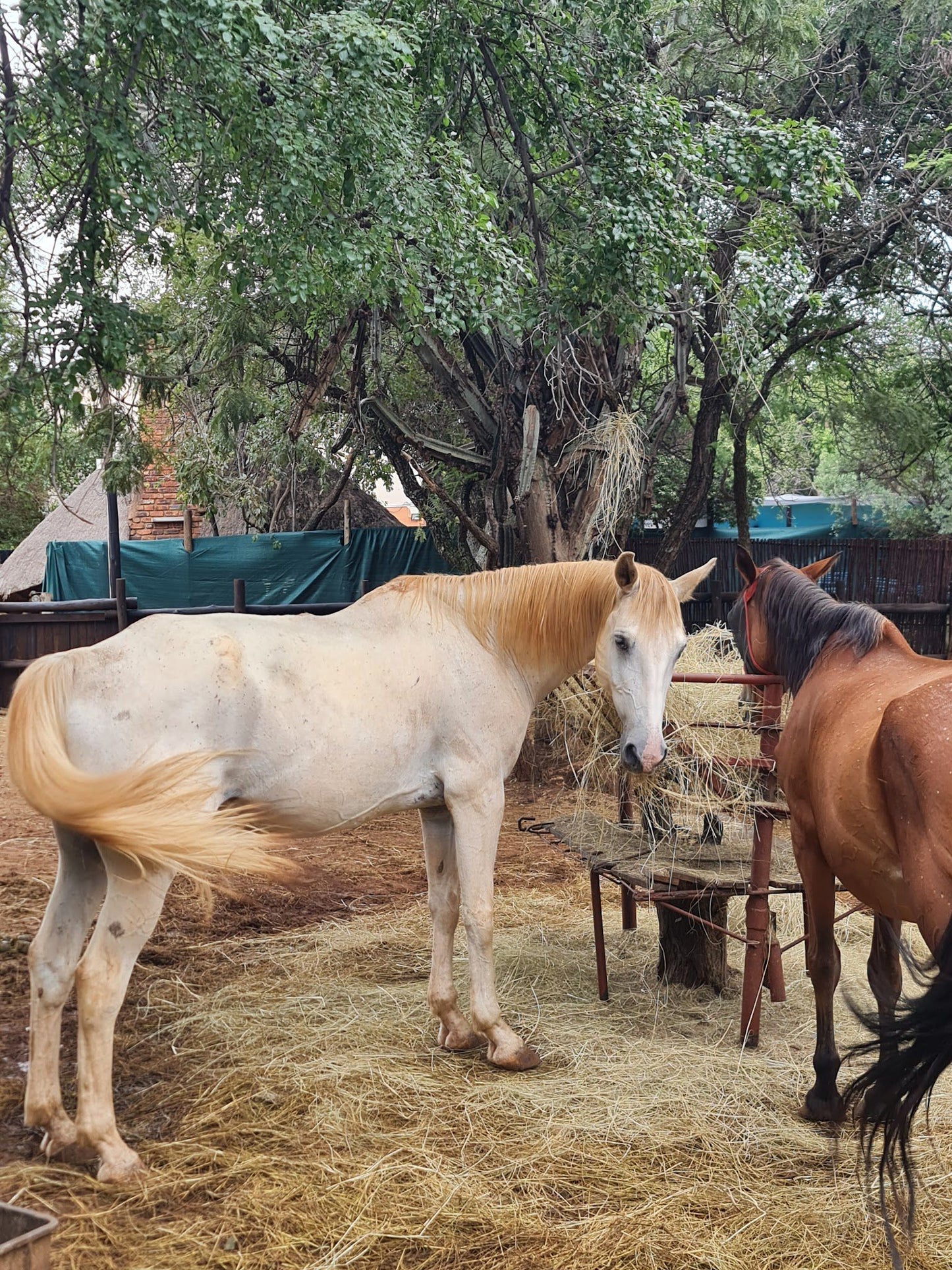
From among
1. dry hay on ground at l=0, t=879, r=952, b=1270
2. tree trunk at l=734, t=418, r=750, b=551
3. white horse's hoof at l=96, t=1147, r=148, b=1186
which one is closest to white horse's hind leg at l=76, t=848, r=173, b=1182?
white horse's hoof at l=96, t=1147, r=148, b=1186

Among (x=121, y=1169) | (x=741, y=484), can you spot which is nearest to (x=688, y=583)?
(x=121, y=1169)

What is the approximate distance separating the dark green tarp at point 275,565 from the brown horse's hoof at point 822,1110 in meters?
8.88

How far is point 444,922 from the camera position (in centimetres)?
414

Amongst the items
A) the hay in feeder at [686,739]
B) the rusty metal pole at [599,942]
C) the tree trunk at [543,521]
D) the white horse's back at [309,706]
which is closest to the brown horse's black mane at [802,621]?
the hay in feeder at [686,739]

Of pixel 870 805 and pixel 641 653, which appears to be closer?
pixel 870 805

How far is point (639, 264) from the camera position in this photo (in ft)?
20.7

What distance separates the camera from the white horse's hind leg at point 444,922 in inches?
159

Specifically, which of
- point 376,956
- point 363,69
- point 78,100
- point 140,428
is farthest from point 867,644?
point 140,428

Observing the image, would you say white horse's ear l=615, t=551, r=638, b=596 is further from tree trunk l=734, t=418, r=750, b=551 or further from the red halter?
tree trunk l=734, t=418, r=750, b=551

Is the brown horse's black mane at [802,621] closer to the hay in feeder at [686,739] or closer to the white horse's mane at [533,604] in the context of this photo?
the hay in feeder at [686,739]

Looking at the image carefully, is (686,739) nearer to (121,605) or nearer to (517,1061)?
(517,1061)

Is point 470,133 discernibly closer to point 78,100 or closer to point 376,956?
point 78,100

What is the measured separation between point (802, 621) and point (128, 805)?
260 cm

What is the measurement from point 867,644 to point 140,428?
6379mm
